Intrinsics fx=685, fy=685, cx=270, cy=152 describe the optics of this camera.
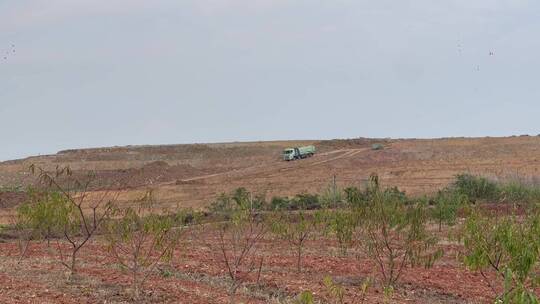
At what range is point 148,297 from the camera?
40.0 ft

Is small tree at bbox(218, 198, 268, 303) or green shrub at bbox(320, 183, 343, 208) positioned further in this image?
green shrub at bbox(320, 183, 343, 208)

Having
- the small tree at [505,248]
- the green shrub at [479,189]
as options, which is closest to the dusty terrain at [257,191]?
the small tree at [505,248]

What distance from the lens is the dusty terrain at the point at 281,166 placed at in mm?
52062

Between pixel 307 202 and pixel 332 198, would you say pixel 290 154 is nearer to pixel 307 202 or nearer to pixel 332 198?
pixel 307 202

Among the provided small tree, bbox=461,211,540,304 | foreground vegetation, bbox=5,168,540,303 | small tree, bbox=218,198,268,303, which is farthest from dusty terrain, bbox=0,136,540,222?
small tree, bbox=461,211,540,304

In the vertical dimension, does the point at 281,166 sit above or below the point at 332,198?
above

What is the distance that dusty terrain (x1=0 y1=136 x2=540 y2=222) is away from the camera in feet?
171

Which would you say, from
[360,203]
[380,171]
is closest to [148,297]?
[360,203]

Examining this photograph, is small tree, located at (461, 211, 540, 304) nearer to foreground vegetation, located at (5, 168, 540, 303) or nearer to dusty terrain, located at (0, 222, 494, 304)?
foreground vegetation, located at (5, 168, 540, 303)

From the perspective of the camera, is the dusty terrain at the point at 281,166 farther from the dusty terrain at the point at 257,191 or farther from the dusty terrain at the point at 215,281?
the dusty terrain at the point at 215,281

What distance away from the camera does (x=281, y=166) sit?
69125 mm

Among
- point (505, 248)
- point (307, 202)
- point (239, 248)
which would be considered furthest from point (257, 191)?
point (505, 248)

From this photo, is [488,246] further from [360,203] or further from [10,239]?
[10,239]

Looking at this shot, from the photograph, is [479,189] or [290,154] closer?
[479,189]
